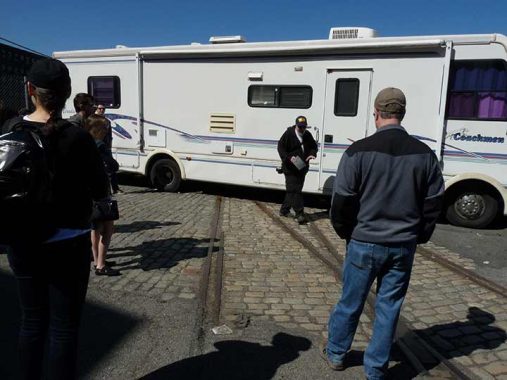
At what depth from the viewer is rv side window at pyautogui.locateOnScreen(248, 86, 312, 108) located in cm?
837

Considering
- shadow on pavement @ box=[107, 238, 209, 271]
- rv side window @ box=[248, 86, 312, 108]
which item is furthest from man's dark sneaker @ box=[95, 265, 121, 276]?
rv side window @ box=[248, 86, 312, 108]

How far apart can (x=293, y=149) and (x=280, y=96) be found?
4.60 ft

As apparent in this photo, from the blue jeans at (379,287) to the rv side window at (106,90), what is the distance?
8.49 metres

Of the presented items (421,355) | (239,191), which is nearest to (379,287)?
(421,355)

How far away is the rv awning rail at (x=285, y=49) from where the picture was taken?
24.1 ft

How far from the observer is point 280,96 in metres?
8.57

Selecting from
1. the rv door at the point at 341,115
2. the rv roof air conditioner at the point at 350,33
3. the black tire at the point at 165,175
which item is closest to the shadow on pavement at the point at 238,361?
the rv door at the point at 341,115

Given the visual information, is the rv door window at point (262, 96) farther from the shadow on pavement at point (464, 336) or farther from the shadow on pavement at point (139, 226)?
the shadow on pavement at point (464, 336)

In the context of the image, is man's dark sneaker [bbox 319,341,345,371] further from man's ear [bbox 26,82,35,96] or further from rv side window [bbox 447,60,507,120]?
rv side window [bbox 447,60,507,120]

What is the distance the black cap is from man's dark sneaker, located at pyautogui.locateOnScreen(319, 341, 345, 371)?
98.8 inches

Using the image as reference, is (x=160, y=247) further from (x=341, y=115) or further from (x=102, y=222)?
(x=341, y=115)

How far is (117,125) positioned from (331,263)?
21.8ft

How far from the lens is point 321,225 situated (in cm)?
757

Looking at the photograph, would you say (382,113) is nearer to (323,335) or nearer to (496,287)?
(323,335)
